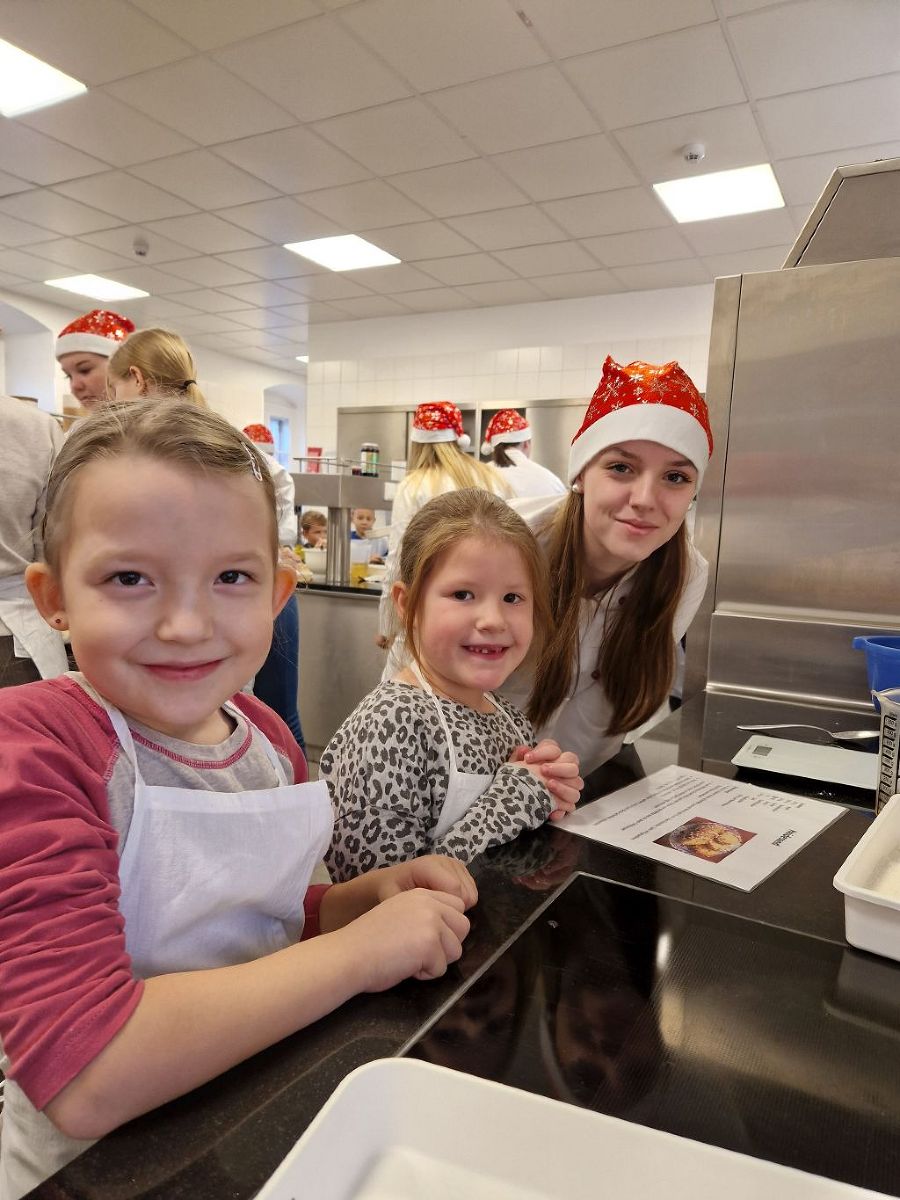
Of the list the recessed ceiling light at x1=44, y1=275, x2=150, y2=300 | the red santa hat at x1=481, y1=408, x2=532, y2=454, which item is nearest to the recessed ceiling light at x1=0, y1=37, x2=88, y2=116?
the red santa hat at x1=481, y1=408, x2=532, y2=454

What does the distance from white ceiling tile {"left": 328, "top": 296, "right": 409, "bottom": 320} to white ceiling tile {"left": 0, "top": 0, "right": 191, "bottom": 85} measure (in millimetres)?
3111

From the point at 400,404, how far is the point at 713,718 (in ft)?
18.4

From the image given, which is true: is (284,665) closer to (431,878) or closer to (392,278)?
(431,878)

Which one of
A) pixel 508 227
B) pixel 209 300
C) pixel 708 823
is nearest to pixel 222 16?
pixel 508 227

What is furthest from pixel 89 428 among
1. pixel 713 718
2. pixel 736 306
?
pixel 736 306

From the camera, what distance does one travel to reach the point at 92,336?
289 centimetres

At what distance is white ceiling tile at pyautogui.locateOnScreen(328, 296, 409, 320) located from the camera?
603cm

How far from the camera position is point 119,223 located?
464 cm

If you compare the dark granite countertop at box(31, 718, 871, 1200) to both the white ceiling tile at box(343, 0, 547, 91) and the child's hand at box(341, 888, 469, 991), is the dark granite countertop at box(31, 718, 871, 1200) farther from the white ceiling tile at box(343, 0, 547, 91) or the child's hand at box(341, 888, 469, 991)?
the white ceiling tile at box(343, 0, 547, 91)

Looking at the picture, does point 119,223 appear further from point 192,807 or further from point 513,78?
point 192,807

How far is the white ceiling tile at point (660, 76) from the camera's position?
2586 mm

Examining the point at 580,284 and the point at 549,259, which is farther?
the point at 580,284

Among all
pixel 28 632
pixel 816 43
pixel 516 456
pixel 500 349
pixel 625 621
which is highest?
pixel 816 43

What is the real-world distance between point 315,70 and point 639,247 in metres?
2.36
